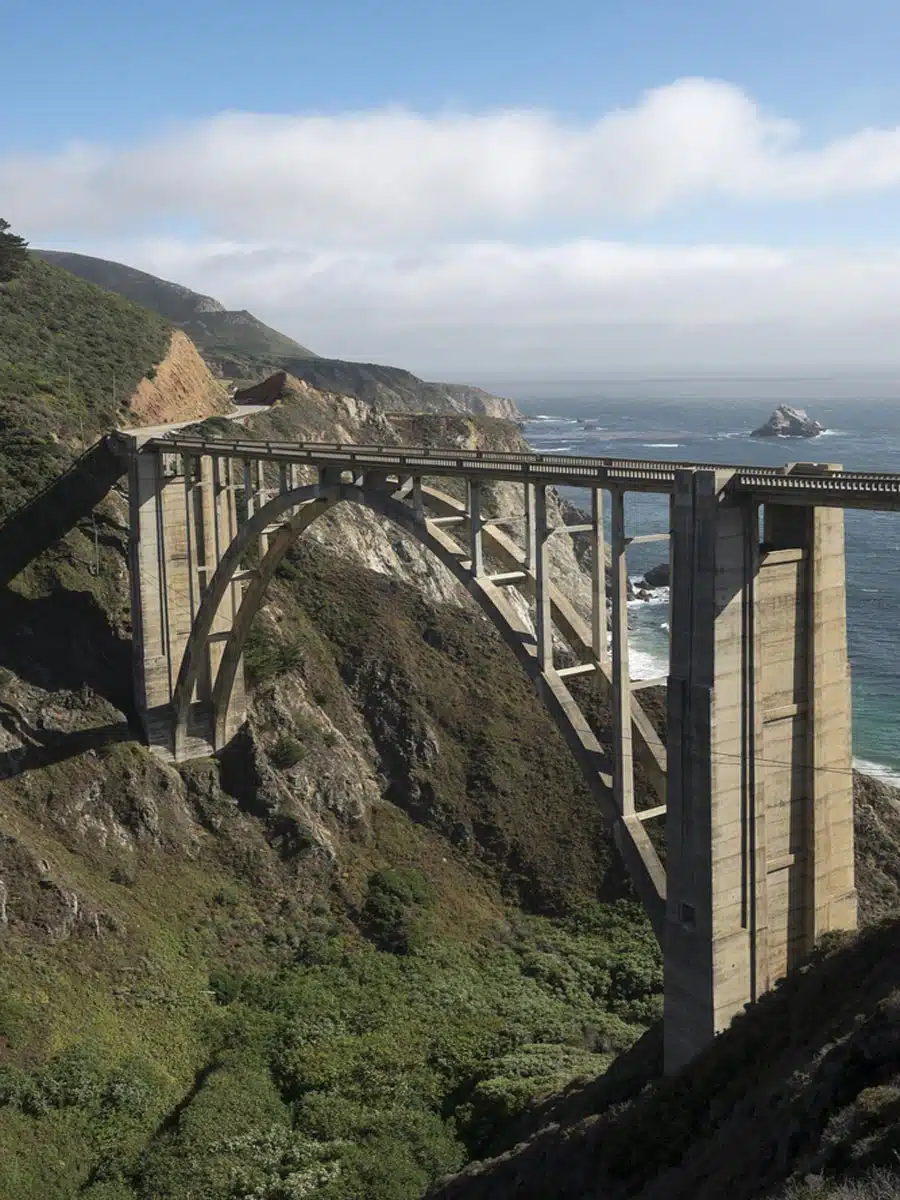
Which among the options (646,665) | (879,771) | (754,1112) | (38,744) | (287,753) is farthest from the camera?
(646,665)

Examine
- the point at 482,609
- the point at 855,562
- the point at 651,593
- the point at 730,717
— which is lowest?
the point at 651,593

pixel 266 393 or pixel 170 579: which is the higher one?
pixel 266 393

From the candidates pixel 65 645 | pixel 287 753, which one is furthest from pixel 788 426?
pixel 65 645

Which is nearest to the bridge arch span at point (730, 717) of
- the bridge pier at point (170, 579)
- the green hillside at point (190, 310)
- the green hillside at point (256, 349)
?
the bridge pier at point (170, 579)

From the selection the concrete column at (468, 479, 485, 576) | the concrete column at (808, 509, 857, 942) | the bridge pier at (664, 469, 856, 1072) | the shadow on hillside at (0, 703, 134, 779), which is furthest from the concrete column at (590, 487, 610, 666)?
the shadow on hillside at (0, 703, 134, 779)

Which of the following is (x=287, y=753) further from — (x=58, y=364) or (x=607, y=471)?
(x=58, y=364)

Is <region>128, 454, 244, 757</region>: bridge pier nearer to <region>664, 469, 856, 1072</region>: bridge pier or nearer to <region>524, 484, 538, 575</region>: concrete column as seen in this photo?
<region>524, 484, 538, 575</region>: concrete column
